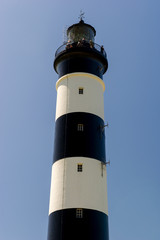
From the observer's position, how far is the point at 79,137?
24.0 m

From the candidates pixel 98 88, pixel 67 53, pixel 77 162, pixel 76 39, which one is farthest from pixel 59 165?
pixel 76 39

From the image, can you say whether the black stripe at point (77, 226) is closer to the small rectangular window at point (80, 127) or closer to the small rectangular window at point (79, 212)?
the small rectangular window at point (79, 212)

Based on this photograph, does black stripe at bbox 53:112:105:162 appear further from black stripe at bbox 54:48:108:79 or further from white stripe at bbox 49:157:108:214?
black stripe at bbox 54:48:108:79

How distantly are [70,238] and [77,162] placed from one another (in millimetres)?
5265

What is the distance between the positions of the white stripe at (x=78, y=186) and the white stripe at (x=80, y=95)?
452 cm

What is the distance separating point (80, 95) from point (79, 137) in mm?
3931

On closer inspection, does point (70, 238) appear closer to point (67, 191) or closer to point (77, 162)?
point (67, 191)

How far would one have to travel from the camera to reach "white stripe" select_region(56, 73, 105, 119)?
25641mm

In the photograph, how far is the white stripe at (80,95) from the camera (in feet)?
84.1

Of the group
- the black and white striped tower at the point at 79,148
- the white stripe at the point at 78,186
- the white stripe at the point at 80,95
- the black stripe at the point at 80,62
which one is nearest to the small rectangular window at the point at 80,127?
the black and white striped tower at the point at 79,148

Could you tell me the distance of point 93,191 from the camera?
2231cm

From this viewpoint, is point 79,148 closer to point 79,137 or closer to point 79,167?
point 79,137

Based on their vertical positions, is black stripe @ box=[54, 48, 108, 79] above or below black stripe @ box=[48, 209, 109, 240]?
above

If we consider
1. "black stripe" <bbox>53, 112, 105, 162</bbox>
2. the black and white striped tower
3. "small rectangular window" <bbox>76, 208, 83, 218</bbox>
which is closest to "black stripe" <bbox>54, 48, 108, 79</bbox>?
the black and white striped tower
